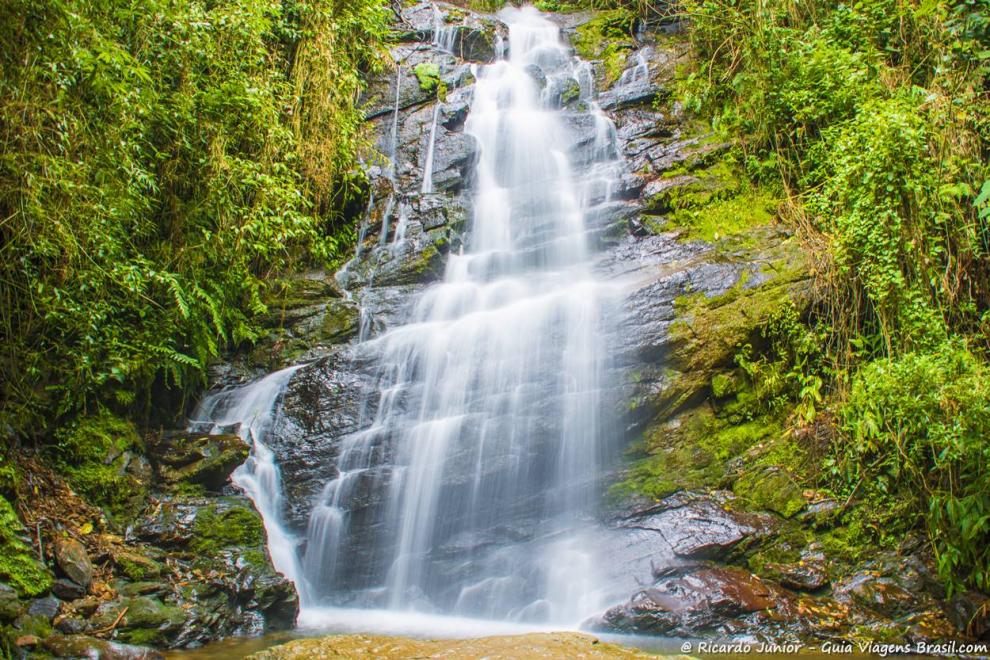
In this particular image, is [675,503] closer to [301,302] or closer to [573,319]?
[573,319]

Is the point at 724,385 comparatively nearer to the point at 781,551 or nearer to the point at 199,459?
the point at 781,551

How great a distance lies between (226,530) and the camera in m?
5.88

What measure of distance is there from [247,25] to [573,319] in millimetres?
5180

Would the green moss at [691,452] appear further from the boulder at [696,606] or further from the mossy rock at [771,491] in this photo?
the boulder at [696,606]

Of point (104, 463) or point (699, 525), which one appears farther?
point (699, 525)

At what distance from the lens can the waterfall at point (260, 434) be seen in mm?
6391

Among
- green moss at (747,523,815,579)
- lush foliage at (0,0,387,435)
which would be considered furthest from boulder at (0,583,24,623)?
green moss at (747,523,815,579)

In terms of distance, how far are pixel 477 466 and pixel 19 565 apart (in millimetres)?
3923

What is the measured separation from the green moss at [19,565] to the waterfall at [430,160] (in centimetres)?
762

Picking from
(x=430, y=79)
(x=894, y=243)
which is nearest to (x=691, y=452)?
(x=894, y=243)

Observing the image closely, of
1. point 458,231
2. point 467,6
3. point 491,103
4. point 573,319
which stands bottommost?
point 573,319

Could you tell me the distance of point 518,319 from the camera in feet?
26.1

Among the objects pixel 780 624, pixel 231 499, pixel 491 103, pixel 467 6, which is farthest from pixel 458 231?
pixel 467 6

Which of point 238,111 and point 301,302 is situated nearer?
point 238,111
